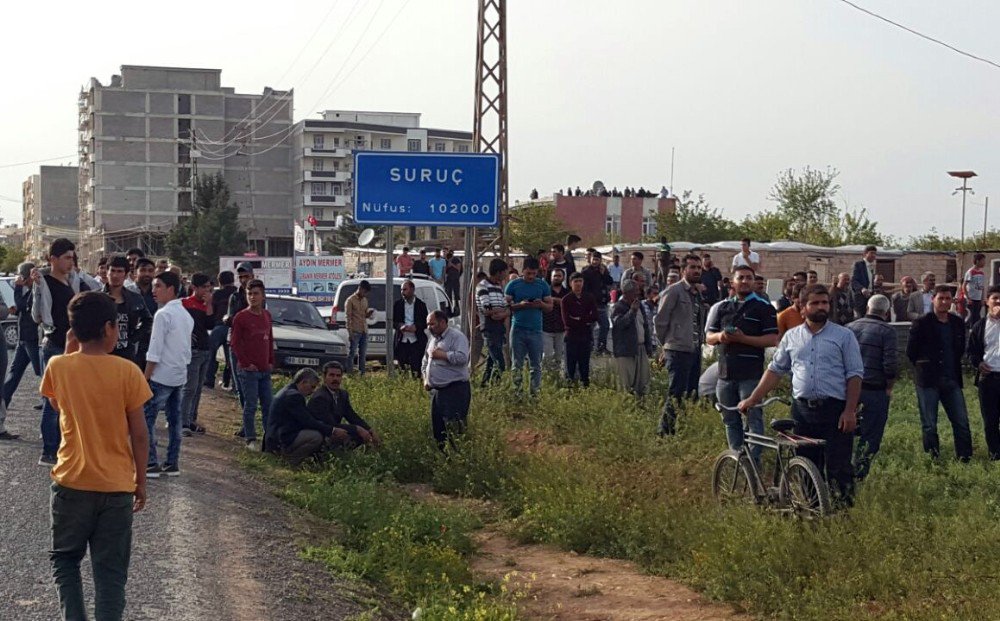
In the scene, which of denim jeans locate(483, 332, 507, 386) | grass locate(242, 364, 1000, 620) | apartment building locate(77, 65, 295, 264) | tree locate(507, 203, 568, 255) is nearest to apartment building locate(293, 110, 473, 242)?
apartment building locate(77, 65, 295, 264)

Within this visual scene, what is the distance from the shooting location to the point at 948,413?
13508mm

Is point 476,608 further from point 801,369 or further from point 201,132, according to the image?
point 201,132

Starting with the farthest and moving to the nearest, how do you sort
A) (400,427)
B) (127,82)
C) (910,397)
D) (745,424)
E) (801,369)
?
(127,82)
(910,397)
(400,427)
(745,424)
(801,369)

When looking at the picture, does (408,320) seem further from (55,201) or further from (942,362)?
(55,201)

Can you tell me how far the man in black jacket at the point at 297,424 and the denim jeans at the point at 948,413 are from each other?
6359 mm

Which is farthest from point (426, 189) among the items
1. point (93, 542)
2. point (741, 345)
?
point (93, 542)

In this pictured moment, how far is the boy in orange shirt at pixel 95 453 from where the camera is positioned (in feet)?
19.6

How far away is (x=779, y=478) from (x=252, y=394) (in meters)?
6.76

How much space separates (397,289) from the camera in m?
22.8

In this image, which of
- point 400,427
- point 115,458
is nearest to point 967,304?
point 400,427

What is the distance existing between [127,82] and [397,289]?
108 meters

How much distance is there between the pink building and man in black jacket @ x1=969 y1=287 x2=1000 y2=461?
88.4 meters

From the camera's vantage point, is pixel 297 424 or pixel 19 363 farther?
pixel 297 424

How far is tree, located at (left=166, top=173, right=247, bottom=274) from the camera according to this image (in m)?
94.1
